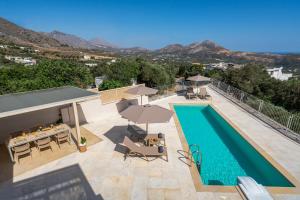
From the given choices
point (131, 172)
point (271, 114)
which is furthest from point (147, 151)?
point (271, 114)

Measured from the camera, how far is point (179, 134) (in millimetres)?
8742

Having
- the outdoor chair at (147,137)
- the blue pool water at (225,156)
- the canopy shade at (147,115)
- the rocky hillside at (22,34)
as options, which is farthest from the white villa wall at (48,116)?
the rocky hillside at (22,34)

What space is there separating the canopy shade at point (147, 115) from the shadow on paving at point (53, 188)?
8.18ft

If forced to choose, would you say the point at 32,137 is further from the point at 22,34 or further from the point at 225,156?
the point at 22,34

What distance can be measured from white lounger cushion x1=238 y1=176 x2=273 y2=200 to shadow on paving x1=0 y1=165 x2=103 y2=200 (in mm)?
3927

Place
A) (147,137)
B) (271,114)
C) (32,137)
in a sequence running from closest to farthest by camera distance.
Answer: (32,137), (147,137), (271,114)

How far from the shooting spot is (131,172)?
232 inches

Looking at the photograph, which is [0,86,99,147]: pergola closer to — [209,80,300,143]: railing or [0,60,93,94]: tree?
[0,60,93,94]: tree

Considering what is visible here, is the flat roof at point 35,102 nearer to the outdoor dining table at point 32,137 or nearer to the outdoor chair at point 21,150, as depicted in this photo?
the outdoor dining table at point 32,137

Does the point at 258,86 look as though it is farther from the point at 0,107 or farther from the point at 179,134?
the point at 0,107

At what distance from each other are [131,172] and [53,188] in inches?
91.0

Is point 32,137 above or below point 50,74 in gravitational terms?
below

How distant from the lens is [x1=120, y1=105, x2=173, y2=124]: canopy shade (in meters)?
6.43

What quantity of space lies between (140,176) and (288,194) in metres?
4.22
